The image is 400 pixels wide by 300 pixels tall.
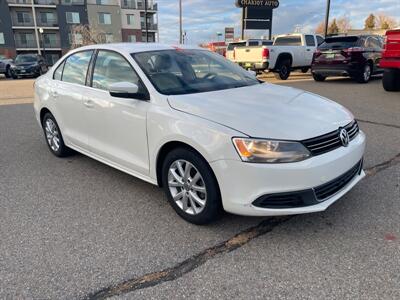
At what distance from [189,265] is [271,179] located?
895mm

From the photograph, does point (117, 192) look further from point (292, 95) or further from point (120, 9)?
point (120, 9)

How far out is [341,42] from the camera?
1262cm

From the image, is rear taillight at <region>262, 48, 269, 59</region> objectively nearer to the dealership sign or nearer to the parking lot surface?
the dealership sign

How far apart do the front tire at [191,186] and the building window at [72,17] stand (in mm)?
56877

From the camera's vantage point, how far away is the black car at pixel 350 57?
1229 centimetres

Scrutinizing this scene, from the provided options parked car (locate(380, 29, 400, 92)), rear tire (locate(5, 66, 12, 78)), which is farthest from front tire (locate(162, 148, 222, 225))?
rear tire (locate(5, 66, 12, 78))

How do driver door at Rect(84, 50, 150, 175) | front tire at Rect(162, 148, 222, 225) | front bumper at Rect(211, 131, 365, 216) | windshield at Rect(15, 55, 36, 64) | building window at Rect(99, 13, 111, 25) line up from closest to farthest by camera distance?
1. front bumper at Rect(211, 131, 365, 216)
2. front tire at Rect(162, 148, 222, 225)
3. driver door at Rect(84, 50, 150, 175)
4. windshield at Rect(15, 55, 36, 64)
5. building window at Rect(99, 13, 111, 25)

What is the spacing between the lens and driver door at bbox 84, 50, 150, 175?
3.45m

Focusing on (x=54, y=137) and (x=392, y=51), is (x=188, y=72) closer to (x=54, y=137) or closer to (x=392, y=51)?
(x=54, y=137)

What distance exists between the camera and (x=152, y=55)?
3.84m

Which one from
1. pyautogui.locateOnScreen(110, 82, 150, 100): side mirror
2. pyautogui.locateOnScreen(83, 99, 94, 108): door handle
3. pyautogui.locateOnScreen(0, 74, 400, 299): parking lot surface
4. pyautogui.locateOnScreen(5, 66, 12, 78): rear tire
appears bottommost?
pyautogui.locateOnScreen(5, 66, 12, 78): rear tire

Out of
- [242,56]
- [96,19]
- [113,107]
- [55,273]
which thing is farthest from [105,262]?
[96,19]

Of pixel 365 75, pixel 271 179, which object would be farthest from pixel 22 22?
pixel 271 179

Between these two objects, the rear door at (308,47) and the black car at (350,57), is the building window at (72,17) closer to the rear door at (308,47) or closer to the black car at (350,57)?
the rear door at (308,47)
